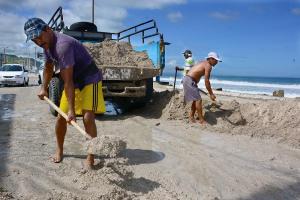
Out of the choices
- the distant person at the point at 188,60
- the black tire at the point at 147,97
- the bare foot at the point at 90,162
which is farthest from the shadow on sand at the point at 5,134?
the distant person at the point at 188,60

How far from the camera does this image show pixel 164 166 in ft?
17.2

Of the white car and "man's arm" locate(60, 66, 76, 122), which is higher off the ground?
"man's arm" locate(60, 66, 76, 122)

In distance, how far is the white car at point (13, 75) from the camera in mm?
23234

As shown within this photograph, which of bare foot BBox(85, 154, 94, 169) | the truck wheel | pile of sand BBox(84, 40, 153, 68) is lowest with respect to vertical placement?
bare foot BBox(85, 154, 94, 169)

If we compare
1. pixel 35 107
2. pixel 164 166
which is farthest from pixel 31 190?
pixel 35 107

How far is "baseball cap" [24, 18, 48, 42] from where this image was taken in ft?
14.1

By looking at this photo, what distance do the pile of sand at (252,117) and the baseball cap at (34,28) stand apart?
453 cm

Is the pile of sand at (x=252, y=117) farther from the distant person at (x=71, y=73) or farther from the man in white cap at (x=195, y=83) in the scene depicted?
the distant person at (x=71, y=73)

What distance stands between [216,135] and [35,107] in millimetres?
5497

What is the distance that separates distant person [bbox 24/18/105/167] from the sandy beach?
0.45 m

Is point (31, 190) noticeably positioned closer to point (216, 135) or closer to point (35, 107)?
point (216, 135)

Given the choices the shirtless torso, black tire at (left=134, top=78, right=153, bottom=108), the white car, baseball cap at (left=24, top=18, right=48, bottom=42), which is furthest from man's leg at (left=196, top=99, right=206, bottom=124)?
the white car

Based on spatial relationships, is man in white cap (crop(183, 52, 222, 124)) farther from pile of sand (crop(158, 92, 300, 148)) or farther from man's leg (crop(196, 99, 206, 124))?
pile of sand (crop(158, 92, 300, 148))

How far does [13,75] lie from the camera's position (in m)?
23.5
